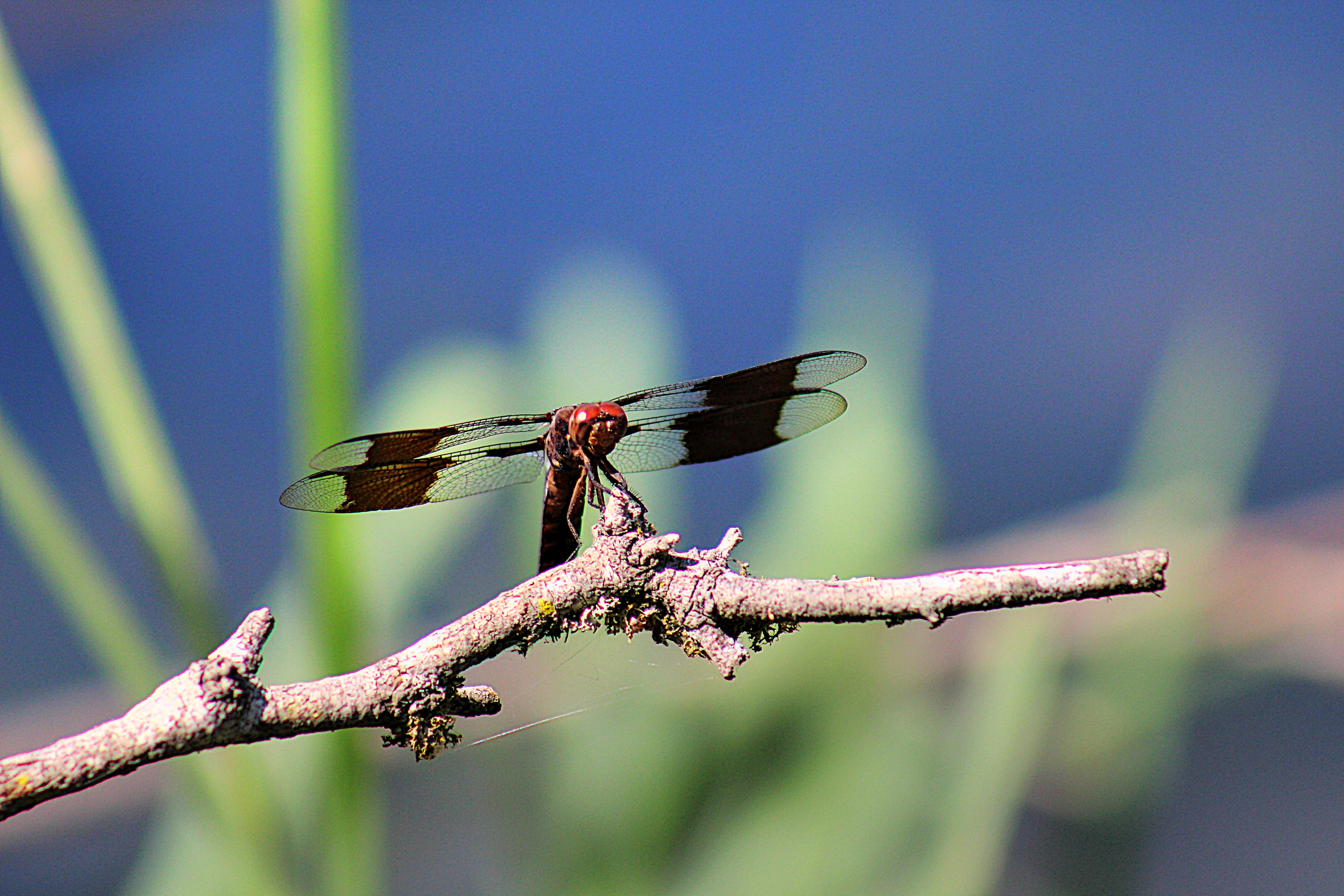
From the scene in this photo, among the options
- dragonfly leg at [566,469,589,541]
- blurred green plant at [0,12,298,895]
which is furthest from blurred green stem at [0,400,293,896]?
dragonfly leg at [566,469,589,541]

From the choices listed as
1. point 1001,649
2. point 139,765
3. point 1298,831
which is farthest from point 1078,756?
point 139,765

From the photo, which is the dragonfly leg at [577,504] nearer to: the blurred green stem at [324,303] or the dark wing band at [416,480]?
the dark wing band at [416,480]

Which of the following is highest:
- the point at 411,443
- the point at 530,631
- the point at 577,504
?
the point at 411,443

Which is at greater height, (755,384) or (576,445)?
(755,384)

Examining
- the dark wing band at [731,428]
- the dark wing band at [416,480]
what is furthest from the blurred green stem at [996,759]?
the dark wing band at [416,480]

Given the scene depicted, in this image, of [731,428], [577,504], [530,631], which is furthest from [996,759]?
[530,631]

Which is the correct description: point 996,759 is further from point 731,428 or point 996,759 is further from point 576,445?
point 576,445
